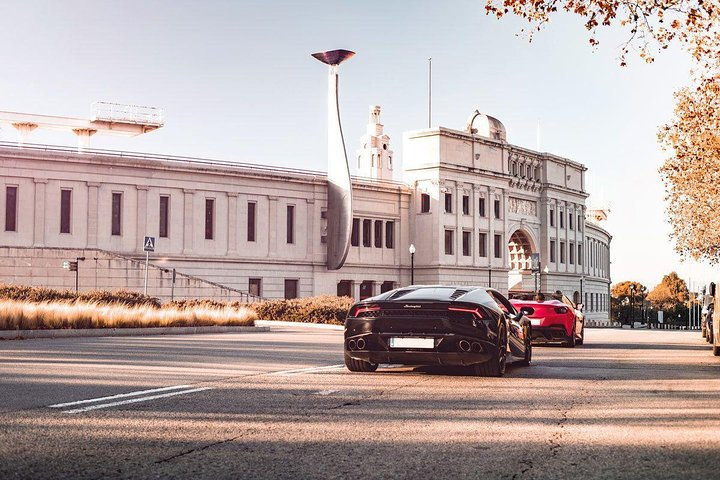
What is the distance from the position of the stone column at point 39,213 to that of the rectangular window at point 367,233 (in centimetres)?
2519

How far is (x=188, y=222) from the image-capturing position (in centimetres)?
5806

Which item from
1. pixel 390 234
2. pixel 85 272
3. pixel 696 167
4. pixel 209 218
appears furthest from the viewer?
pixel 390 234

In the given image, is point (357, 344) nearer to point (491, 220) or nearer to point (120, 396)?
point (120, 396)

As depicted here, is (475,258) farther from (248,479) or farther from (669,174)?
(248,479)

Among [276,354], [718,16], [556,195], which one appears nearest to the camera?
[276,354]

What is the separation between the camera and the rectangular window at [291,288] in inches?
2499

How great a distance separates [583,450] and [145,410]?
385 centimetres

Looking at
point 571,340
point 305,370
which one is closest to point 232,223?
point 571,340

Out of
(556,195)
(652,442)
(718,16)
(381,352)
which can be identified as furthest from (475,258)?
(652,442)

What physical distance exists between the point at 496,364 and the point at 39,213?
4515 cm

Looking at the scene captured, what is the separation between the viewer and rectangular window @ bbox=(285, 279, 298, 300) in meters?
63.5

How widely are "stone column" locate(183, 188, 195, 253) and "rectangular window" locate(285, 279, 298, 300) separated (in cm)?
830

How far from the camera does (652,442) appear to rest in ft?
22.7

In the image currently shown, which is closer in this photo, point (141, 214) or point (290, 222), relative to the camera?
point (141, 214)
